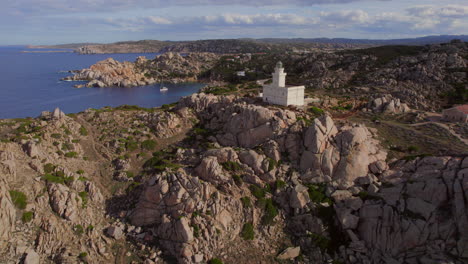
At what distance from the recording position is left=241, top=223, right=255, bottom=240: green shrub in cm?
2770

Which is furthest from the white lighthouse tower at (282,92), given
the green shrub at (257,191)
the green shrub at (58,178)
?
the green shrub at (58,178)

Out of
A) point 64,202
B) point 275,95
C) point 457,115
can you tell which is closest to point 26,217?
point 64,202

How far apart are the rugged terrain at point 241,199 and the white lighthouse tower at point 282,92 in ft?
30.6

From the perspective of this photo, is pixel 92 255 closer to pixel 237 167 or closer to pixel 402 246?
pixel 237 167

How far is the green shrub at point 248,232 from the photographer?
2770 cm

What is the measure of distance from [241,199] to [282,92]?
2305 centimetres

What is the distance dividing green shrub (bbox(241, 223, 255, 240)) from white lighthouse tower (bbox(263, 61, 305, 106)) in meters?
24.3

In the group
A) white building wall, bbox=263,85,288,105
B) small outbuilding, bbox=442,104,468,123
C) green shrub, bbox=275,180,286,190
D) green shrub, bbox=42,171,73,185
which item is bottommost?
green shrub, bbox=275,180,286,190

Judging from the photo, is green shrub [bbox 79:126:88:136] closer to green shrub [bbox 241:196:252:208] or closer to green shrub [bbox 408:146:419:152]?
green shrub [bbox 241:196:252:208]

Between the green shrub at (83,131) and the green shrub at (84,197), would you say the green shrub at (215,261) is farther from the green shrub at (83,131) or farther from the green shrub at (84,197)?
the green shrub at (83,131)

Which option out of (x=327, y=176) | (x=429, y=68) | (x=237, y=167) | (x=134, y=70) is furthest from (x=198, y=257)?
(x=134, y=70)

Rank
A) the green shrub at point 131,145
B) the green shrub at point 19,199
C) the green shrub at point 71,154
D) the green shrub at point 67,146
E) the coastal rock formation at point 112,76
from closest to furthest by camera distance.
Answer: the green shrub at point 19,199
the green shrub at point 71,154
the green shrub at point 67,146
the green shrub at point 131,145
the coastal rock formation at point 112,76

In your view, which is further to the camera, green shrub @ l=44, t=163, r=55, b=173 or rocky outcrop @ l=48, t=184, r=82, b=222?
green shrub @ l=44, t=163, r=55, b=173

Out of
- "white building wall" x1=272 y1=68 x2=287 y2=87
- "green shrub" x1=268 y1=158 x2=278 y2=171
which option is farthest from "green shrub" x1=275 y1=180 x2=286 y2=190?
"white building wall" x1=272 y1=68 x2=287 y2=87
